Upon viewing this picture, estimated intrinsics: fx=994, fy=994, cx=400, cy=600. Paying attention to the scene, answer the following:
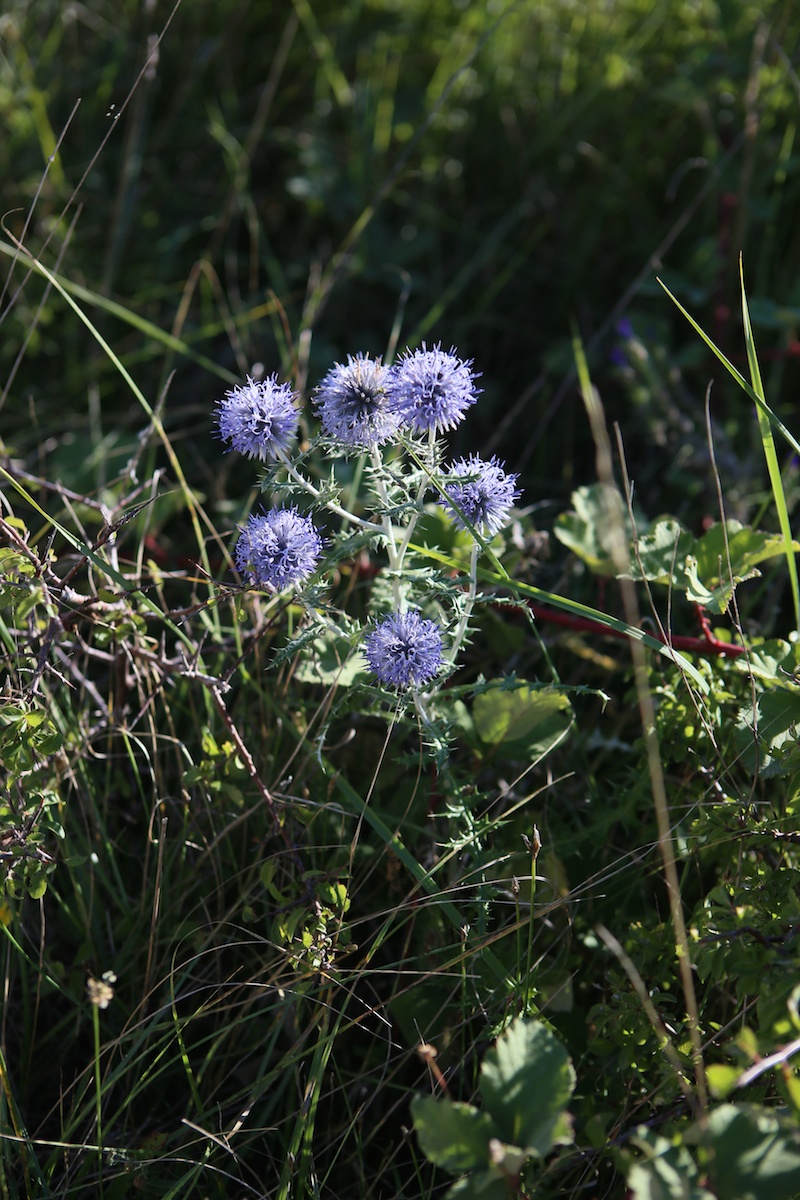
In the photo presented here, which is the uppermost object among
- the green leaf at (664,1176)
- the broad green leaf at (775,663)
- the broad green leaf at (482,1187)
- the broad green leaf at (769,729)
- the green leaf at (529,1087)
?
the broad green leaf at (775,663)

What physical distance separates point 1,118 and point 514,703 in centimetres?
258

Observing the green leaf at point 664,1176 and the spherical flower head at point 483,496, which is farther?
the spherical flower head at point 483,496

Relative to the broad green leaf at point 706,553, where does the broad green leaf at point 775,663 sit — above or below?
below

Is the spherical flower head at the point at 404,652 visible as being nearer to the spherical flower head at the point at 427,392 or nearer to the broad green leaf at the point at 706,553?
the spherical flower head at the point at 427,392

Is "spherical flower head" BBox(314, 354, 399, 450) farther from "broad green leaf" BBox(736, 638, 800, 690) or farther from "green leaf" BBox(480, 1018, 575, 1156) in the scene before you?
"green leaf" BBox(480, 1018, 575, 1156)

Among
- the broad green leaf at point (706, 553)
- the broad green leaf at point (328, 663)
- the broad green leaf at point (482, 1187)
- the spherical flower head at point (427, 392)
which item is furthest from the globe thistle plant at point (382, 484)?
the broad green leaf at point (482, 1187)

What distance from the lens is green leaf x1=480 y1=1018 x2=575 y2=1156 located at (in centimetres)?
105

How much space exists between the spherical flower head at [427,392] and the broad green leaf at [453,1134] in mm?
832

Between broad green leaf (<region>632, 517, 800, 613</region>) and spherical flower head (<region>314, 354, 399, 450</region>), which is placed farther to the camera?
broad green leaf (<region>632, 517, 800, 613</region>)

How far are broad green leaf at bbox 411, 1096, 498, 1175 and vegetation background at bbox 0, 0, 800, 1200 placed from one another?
0.05 m

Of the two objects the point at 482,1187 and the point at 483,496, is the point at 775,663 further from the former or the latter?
the point at 482,1187

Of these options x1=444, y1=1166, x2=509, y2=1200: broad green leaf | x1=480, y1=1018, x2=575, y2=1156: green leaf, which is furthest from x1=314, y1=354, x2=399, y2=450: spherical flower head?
x1=444, y1=1166, x2=509, y2=1200: broad green leaf

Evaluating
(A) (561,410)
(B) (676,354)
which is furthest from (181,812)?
(B) (676,354)

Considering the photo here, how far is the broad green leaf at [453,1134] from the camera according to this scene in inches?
42.1
